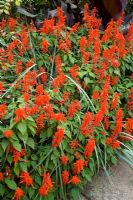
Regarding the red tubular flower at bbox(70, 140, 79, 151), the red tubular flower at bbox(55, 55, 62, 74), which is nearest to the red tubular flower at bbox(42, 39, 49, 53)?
the red tubular flower at bbox(55, 55, 62, 74)

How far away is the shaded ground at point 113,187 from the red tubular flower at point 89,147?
504 mm

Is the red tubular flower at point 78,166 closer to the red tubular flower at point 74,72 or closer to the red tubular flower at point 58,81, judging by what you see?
the red tubular flower at point 58,81

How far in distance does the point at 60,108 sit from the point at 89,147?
407 mm

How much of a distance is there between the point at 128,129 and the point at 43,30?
4.02 feet

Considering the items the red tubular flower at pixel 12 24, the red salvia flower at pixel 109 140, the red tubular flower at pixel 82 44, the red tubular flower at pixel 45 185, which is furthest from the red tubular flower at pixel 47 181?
the red tubular flower at pixel 12 24

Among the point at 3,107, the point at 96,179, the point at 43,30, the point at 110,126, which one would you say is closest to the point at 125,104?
the point at 110,126

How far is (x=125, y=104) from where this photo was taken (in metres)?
3.51

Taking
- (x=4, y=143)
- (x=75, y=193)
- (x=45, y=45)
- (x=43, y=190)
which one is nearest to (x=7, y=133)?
(x=4, y=143)

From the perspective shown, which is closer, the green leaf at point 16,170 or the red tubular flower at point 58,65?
the green leaf at point 16,170

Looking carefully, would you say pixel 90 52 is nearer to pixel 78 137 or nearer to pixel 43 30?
pixel 43 30

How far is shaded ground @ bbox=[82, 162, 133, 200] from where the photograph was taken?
3.16 m

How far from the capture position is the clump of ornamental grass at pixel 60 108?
260 centimetres

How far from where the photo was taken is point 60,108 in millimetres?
2934

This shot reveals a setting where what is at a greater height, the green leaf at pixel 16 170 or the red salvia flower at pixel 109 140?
the red salvia flower at pixel 109 140
